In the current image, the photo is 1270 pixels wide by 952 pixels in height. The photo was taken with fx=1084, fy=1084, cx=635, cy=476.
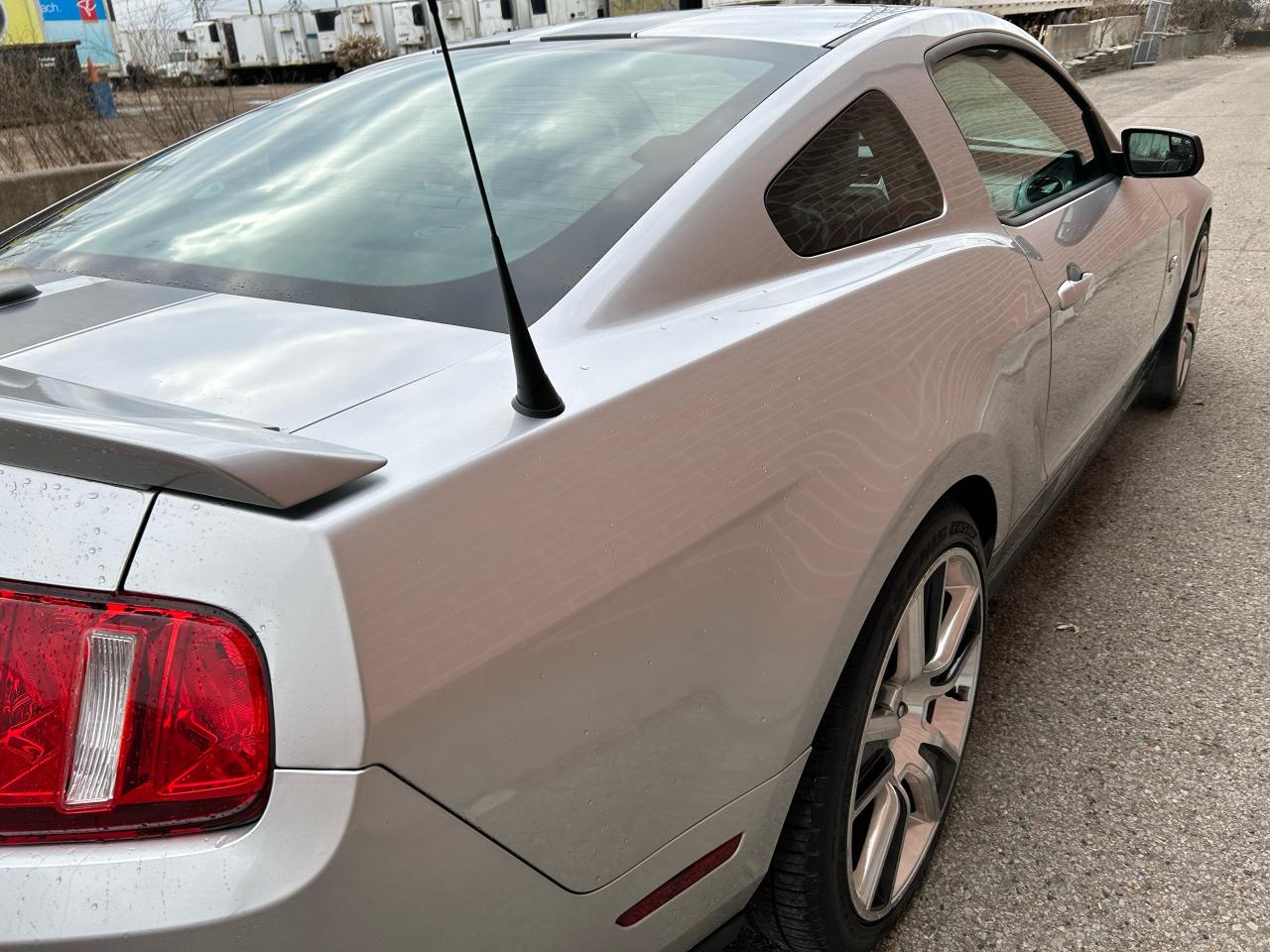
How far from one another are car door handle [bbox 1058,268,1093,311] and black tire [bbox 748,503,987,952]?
91cm

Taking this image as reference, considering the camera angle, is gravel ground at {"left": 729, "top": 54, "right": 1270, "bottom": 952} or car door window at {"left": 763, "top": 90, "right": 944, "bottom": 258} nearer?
car door window at {"left": 763, "top": 90, "right": 944, "bottom": 258}

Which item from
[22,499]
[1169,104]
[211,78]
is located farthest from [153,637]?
[1169,104]

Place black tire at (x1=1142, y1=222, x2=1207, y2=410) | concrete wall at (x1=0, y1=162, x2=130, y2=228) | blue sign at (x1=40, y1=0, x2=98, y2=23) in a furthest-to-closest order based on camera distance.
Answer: blue sign at (x1=40, y1=0, x2=98, y2=23), concrete wall at (x1=0, y1=162, x2=130, y2=228), black tire at (x1=1142, y1=222, x2=1207, y2=410)

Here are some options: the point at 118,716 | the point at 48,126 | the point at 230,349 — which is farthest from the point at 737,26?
the point at 48,126

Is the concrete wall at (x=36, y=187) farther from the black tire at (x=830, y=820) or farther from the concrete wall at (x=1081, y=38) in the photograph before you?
the concrete wall at (x=1081, y=38)

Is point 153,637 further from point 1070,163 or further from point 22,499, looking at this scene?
point 1070,163

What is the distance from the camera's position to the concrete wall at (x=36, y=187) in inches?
275

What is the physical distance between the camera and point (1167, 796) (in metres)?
2.27

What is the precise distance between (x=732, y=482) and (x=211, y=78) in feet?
30.9

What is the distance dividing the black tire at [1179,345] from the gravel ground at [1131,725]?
99 mm

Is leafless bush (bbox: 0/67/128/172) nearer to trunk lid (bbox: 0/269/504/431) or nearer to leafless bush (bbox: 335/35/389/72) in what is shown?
trunk lid (bbox: 0/269/504/431)

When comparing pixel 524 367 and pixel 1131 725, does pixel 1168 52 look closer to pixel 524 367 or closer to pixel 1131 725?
pixel 1131 725

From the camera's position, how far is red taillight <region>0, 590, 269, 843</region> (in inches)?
38.9

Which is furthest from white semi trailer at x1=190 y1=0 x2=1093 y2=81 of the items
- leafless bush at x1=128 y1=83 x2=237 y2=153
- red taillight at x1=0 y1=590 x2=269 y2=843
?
red taillight at x1=0 y1=590 x2=269 y2=843
